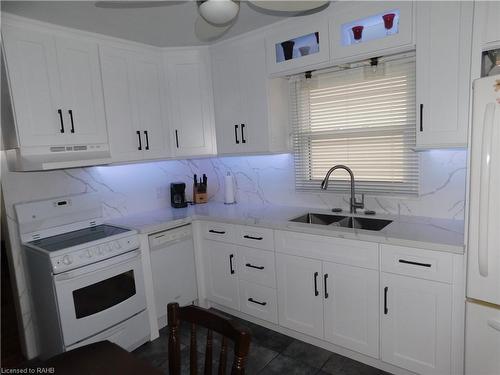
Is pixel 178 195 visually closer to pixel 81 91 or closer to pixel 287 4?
pixel 81 91

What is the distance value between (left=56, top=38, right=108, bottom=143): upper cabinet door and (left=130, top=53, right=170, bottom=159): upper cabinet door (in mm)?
317

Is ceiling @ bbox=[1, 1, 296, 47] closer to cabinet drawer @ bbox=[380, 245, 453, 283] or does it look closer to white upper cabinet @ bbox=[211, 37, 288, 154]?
white upper cabinet @ bbox=[211, 37, 288, 154]

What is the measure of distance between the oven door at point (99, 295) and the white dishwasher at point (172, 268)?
0.16 meters

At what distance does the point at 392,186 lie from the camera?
8.21 ft

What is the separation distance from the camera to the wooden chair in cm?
100

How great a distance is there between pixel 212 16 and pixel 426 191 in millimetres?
1828

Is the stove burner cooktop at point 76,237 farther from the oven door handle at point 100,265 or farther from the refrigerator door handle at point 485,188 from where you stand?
the refrigerator door handle at point 485,188

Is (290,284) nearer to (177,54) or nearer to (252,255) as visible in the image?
(252,255)

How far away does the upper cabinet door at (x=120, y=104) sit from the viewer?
8.65ft

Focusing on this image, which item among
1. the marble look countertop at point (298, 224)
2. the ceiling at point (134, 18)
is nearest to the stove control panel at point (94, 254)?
the marble look countertop at point (298, 224)

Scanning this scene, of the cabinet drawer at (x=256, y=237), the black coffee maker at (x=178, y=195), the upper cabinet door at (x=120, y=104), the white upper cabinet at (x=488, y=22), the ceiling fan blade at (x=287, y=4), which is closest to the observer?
the ceiling fan blade at (x=287, y=4)

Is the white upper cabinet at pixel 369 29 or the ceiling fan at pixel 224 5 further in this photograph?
the white upper cabinet at pixel 369 29

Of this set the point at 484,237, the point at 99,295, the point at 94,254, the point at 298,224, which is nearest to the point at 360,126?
the point at 298,224

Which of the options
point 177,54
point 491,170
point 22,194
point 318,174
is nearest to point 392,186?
point 318,174
